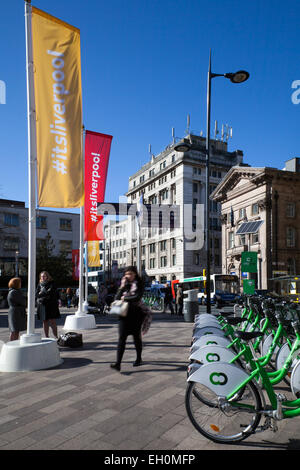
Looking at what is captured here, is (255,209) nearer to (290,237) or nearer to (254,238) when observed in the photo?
(254,238)

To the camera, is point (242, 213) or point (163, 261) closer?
point (242, 213)

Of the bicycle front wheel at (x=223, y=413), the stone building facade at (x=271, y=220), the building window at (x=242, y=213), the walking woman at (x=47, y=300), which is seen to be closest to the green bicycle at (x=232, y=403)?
the bicycle front wheel at (x=223, y=413)

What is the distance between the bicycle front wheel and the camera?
3311mm

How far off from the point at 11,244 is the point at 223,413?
4856 centimetres

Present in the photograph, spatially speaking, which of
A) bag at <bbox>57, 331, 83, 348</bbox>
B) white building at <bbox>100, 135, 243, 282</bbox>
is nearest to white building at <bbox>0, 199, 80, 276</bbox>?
white building at <bbox>100, 135, 243, 282</bbox>

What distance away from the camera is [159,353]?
25.2 feet

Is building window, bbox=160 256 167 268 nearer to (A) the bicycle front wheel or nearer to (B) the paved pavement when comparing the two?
(B) the paved pavement

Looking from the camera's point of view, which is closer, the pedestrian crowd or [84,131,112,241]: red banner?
the pedestrian crowd

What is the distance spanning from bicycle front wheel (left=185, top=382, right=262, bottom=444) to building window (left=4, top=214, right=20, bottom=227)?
48.4 meters

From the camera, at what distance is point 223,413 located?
3410 millimetres

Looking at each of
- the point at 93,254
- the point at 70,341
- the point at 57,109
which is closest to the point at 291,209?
the point at 93,254

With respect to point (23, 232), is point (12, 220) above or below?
above

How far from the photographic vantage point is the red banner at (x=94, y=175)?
12.7 metres
